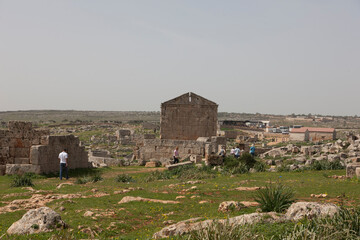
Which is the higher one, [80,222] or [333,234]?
[333,234]

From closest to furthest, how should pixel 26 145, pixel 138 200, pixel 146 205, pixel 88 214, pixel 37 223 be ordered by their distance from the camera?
pixel 37 223, pixel 88 214, pixel 146 205, pixel 138 200, pixel 26 145

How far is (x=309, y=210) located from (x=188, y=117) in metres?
23.2

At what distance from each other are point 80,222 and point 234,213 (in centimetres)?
346

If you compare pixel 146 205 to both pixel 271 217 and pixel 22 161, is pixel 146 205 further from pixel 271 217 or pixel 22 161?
pixel 22 161

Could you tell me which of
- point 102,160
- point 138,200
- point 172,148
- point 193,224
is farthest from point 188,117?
point 193,224

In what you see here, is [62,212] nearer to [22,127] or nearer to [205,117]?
[22,127]

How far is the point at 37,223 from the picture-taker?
26.4 ft

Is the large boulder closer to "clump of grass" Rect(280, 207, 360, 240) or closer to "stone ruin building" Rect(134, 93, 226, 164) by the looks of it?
"clump of grass" Rect(280, 207, 360, 240)

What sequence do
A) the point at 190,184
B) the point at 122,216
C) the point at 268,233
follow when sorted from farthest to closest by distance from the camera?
1. the point at 190,184
2. the point at 122,216
3. the point at 268,233

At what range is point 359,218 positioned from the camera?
265 inches

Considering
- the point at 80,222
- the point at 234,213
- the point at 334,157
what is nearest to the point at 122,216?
the point at 80,222

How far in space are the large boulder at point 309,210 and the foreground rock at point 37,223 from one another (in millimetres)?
4651

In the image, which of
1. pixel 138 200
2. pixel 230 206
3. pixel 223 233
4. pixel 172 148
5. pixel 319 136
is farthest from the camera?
pixel 319 136

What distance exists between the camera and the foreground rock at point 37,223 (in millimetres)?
7887
